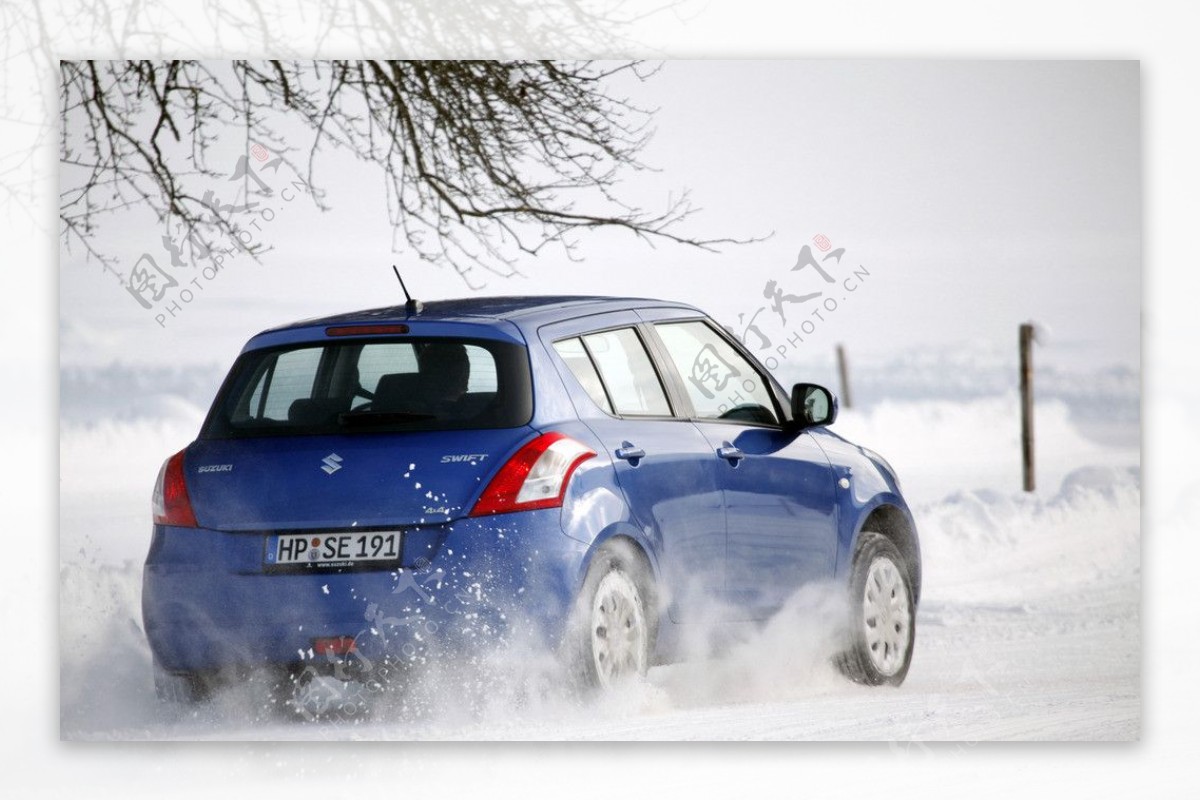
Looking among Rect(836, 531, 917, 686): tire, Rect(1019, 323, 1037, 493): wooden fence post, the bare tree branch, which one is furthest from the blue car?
Rect(1019, 323, 1037, 493): wooden fence post

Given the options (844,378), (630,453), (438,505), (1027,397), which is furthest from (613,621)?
(1027,397)

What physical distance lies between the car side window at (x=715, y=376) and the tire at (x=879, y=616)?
0.68 meters

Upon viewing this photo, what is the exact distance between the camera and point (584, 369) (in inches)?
194

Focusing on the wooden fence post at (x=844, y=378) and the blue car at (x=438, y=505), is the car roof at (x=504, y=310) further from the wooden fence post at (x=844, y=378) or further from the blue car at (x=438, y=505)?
the wooden fence post at (x=844, y=378)

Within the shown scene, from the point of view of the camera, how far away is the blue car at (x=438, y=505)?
4645 millimetres

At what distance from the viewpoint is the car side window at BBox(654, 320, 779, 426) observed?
5.34 metres

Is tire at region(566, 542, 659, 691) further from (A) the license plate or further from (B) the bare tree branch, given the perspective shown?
(B) the bare tree branch

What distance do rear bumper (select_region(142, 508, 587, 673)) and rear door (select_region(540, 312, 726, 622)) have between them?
381 mm

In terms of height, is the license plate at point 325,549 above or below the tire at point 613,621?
above

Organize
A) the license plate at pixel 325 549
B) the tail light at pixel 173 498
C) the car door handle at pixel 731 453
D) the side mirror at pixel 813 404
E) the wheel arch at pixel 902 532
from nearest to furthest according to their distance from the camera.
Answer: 1. the license plate at pixel 325 549
2. the tail light at pixel 173 498
3. the car door handle at pixel 731 453
4. the side mirror at pixel 813 404
5. the wheel arch at pixel 902 532

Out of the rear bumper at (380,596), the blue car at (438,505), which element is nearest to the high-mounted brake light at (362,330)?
the blue car at (438,505)

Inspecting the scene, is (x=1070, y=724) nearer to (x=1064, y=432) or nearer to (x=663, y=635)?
(x=1064, y=432)

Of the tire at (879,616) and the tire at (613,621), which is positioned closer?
the tire at (613,621)

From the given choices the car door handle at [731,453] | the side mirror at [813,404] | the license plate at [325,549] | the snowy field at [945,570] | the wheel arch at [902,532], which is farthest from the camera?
the wheel arch at [902,532]
